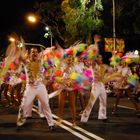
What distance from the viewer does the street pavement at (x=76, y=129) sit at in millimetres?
10500

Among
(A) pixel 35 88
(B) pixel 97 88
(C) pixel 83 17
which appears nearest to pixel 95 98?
(B) pixel 97 88

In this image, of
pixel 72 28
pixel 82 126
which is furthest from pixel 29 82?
pixel 72 28

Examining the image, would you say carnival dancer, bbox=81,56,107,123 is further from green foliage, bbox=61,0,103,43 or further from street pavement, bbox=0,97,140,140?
green foliage, bbox=61,0,103,43

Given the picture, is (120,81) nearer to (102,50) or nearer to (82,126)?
(82,126)

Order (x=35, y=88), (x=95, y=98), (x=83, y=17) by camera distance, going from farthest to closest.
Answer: (x=83, y=17)
(x=95, y=98)
(x=35, y=88)

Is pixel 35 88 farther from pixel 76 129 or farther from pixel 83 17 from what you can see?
pixel 83 17

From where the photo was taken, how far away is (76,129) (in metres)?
11.7

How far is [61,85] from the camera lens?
40.4 feet

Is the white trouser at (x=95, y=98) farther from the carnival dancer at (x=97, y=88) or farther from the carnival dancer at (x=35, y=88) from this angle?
the carnival dancer at (x=35, y=88)

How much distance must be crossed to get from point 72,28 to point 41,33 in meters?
34.0

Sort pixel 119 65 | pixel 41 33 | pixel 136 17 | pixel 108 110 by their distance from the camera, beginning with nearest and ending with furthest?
pixel 119 65 < pixel 108 110 < pixel 136 17 < pixel 41 33

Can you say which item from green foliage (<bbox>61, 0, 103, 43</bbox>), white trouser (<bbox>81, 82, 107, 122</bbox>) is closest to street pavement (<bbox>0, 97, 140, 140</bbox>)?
white trouser (<bbox>81, 82, 107, 122</bbox>)

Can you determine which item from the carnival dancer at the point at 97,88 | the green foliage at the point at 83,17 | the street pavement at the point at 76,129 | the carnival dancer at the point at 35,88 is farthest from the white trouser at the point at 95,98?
the green foliage at the point at 83,17

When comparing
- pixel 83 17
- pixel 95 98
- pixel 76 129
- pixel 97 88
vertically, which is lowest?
pixel 76 129
